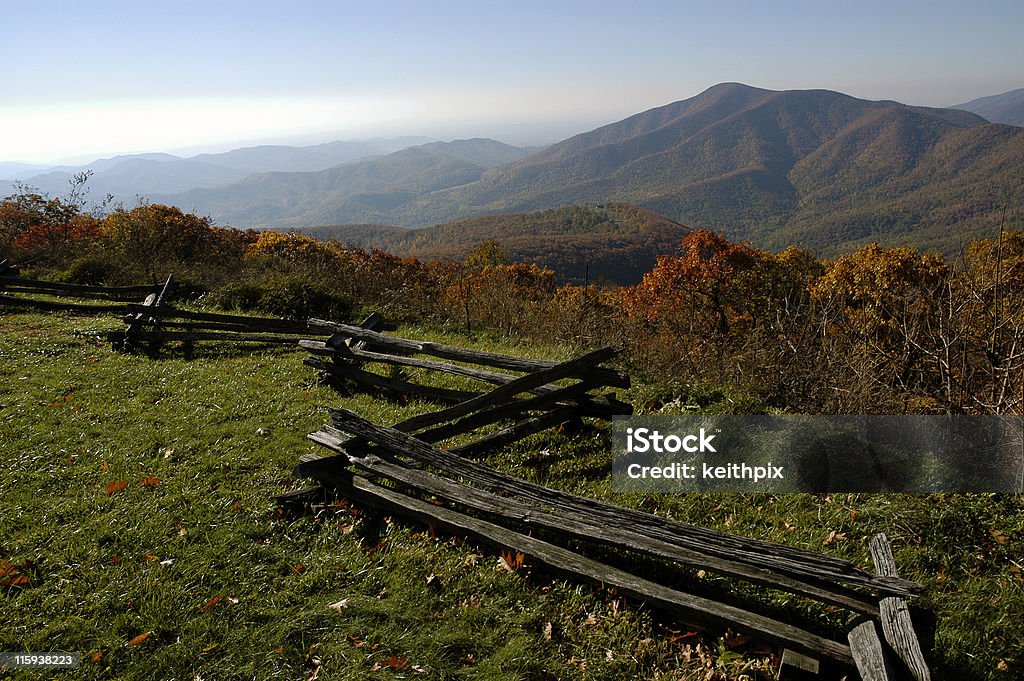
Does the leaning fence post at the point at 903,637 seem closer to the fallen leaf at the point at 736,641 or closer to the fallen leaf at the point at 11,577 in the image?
the fallen leaf at the point at 736,641

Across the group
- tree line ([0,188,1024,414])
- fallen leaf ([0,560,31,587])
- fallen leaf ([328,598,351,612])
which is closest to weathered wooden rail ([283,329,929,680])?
fallen leaf ([328,598,351,612])

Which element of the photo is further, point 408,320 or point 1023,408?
point 408,320

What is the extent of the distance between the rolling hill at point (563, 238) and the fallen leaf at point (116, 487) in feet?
263

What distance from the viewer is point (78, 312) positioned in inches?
512

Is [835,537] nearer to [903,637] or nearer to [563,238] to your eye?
[903,637]

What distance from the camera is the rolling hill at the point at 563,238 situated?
318 feet

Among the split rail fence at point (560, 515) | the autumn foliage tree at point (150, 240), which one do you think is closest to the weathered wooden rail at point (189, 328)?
the split rail fence at point (560, 515)

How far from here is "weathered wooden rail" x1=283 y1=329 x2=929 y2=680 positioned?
3.48m

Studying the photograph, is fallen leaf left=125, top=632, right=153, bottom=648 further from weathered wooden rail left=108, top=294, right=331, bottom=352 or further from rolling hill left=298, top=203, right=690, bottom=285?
rolling hill left=298, top=203, right=690, bottom=285

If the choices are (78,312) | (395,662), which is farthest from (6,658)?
(78,312)

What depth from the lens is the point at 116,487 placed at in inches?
218

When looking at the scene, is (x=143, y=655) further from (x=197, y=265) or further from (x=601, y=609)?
(x=197, y=265)

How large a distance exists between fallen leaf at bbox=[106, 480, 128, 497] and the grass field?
1.5 inches

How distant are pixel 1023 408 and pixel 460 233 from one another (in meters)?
139
